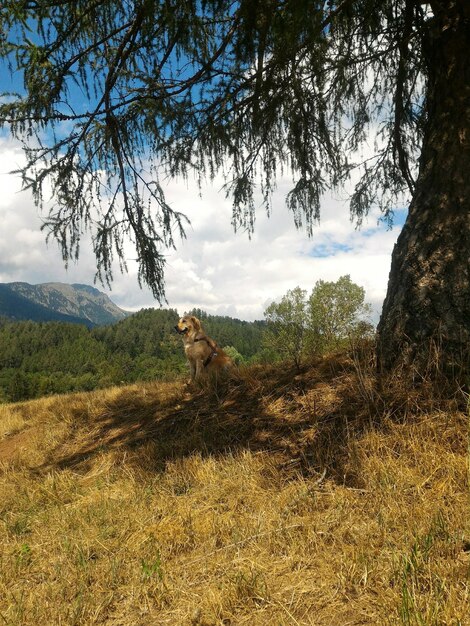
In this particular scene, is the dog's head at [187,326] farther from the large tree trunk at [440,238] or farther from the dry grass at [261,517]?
the large tree trunk at [440,238]

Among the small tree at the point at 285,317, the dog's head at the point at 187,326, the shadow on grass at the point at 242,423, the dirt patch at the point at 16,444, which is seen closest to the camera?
the shadow on grass at the point at 242,423

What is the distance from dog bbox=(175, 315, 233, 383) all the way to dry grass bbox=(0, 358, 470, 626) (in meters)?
1.66

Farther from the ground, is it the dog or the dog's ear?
the dog's ear

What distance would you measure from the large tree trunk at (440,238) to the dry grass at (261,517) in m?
0.46

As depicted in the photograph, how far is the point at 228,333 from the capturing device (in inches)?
5901

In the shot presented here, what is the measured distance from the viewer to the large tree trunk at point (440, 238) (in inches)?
129

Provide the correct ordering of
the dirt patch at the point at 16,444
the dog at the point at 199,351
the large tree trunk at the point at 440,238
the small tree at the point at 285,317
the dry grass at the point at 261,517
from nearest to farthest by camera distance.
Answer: the dry grass at the point at 261,517 → the large tree trunk at the point at 440,238 → the dirt patch at the point at 16,444 → the dog at the point at 199,351 → the small tree at the point at 285,317

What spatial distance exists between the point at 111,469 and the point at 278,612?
7.81 ft

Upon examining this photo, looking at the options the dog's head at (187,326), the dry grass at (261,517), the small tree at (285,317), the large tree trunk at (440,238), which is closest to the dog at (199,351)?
the dog's head at (187,326)

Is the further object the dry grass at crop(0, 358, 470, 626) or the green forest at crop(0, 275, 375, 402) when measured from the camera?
the green forest at crop(0, 275, 375, 402)

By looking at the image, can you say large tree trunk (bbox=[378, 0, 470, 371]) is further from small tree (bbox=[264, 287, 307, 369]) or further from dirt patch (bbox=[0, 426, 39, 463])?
small tree (bbox=[264, 287, 307, 369])

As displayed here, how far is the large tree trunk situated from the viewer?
3.27m

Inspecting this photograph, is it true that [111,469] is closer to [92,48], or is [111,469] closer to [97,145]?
[97,145]

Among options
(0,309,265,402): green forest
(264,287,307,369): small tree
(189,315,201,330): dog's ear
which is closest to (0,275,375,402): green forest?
(0,309,265,402): green forest
